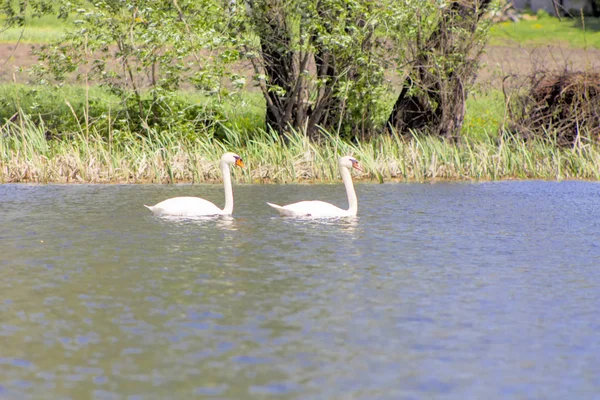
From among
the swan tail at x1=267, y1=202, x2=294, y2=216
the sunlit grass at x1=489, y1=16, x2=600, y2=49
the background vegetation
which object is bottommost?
the swan tail at x1=267, y1=202, x2=294, y2=216

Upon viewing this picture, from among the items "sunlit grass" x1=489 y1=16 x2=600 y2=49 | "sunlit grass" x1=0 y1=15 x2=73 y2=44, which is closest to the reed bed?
"sunlit grass" x1=0 y1=15 x2=73 y2=44

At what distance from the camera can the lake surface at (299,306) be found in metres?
6.62

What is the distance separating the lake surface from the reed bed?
523 cm

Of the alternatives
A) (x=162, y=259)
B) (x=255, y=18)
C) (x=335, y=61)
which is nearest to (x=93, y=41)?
→ (x=255, y=18)

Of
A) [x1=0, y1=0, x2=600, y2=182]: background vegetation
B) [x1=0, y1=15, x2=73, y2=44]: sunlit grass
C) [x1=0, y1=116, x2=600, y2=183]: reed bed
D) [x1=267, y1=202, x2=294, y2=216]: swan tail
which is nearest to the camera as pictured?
[x1=267, y1=202, x2=294, y2=216]: swan tail

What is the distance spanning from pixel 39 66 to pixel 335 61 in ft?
23.0

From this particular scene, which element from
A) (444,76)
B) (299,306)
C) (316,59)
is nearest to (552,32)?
(444,76)

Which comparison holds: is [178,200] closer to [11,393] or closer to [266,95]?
[11,393]

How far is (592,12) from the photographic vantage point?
78.4 metres

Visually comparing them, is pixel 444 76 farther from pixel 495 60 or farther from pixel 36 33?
pixel 36 33

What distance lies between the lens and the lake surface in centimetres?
662

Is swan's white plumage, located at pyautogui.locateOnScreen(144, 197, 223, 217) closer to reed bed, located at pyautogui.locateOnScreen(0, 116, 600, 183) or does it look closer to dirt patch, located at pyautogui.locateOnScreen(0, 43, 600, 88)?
reed bed, located at pyautogui.locateOnScreen(0, 116, 600, 183)

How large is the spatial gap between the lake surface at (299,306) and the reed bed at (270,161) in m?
5.23

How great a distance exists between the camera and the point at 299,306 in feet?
28.9
